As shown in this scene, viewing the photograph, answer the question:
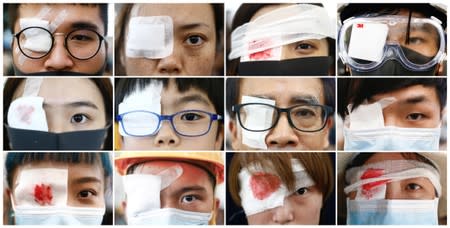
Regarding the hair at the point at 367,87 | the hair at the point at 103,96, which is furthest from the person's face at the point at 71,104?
the hair at the point at 367,87

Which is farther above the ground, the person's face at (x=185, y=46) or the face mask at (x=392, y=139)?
the person's face at (x=185, y=46)

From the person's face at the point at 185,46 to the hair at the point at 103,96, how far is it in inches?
3.9

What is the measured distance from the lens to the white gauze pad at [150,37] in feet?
7.60

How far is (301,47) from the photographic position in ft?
7.62

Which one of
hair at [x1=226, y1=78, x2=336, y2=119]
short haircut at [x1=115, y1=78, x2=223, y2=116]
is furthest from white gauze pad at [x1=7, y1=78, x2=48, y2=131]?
hair at [x1=226, y1=78, x2=336, y2=119]

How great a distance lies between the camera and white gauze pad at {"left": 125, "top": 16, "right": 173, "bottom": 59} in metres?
2.32

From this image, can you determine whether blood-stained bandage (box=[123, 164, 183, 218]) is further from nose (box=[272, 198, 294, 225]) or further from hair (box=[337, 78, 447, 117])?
hair (box=[337, 78, 447, 117])

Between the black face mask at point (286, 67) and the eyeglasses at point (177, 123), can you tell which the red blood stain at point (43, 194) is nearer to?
the eyeglasses at point (177, 123)

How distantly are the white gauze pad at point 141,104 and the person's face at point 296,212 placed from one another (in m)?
0.46

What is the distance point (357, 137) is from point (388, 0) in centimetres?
45

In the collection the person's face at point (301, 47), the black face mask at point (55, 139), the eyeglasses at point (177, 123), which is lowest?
the black face mask at point (55, 139)

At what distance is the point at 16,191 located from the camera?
234cm

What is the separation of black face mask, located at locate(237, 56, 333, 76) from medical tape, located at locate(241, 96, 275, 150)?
0.09 metres

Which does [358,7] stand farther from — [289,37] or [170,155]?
[170,155]
